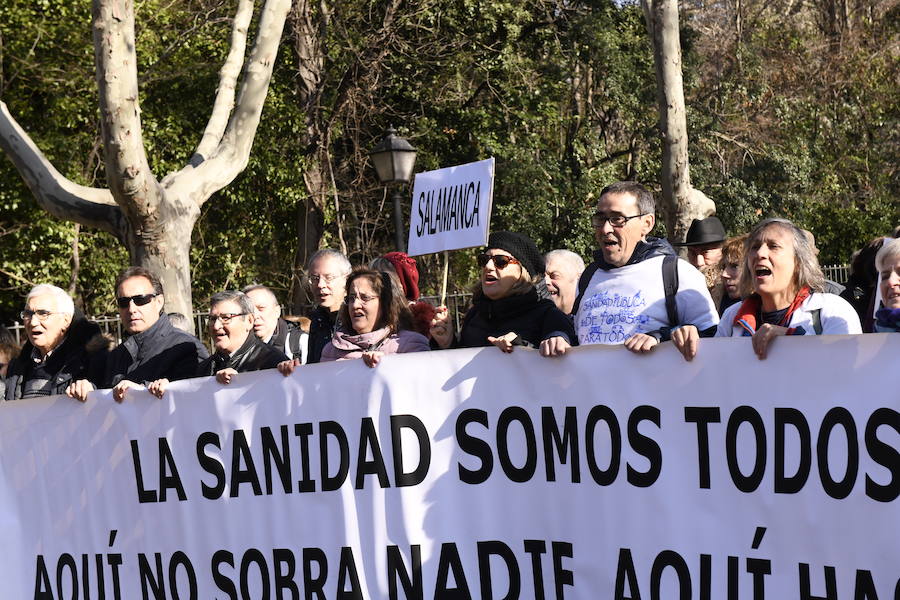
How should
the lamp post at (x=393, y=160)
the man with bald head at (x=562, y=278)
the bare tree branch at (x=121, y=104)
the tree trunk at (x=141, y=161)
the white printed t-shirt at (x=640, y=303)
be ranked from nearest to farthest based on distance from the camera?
the white printed t-shirt at (x=640, y=303) → the man with bald head at (x=562, y=278) → the bare tree branch at (x=121, y=104) → the tree trunk at (x=141, y=161) → the lamp post at (x=393, y=160)

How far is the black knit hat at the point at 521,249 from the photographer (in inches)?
185

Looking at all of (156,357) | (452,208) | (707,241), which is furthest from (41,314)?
(707,241)

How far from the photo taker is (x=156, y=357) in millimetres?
5363

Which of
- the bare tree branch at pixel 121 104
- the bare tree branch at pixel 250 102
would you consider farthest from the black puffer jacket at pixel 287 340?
the bare tree branch at pixel 250 102

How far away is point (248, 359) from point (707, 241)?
8.70 feet

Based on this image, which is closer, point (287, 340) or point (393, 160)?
point (287, 340)

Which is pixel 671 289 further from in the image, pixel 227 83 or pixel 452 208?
pixel 227 83

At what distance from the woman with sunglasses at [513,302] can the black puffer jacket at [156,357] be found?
1.40m

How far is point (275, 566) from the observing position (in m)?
4.59

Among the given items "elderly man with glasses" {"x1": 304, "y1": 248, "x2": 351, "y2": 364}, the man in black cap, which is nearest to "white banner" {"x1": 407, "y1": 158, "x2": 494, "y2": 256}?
"elderly man with glasses" {"x1": 304, "y1": 248, "x2": 351, "y2": 364}

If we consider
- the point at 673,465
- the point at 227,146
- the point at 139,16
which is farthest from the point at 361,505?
the point at 139,16

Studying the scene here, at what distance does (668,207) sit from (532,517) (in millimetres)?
8942

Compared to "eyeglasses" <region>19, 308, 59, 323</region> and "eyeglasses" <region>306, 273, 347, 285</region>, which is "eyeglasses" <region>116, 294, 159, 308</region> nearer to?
"eyeglasses" <region>19, 308, 59, 323</region>

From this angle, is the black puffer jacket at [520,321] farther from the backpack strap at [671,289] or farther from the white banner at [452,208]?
the white banner at [452,208]
